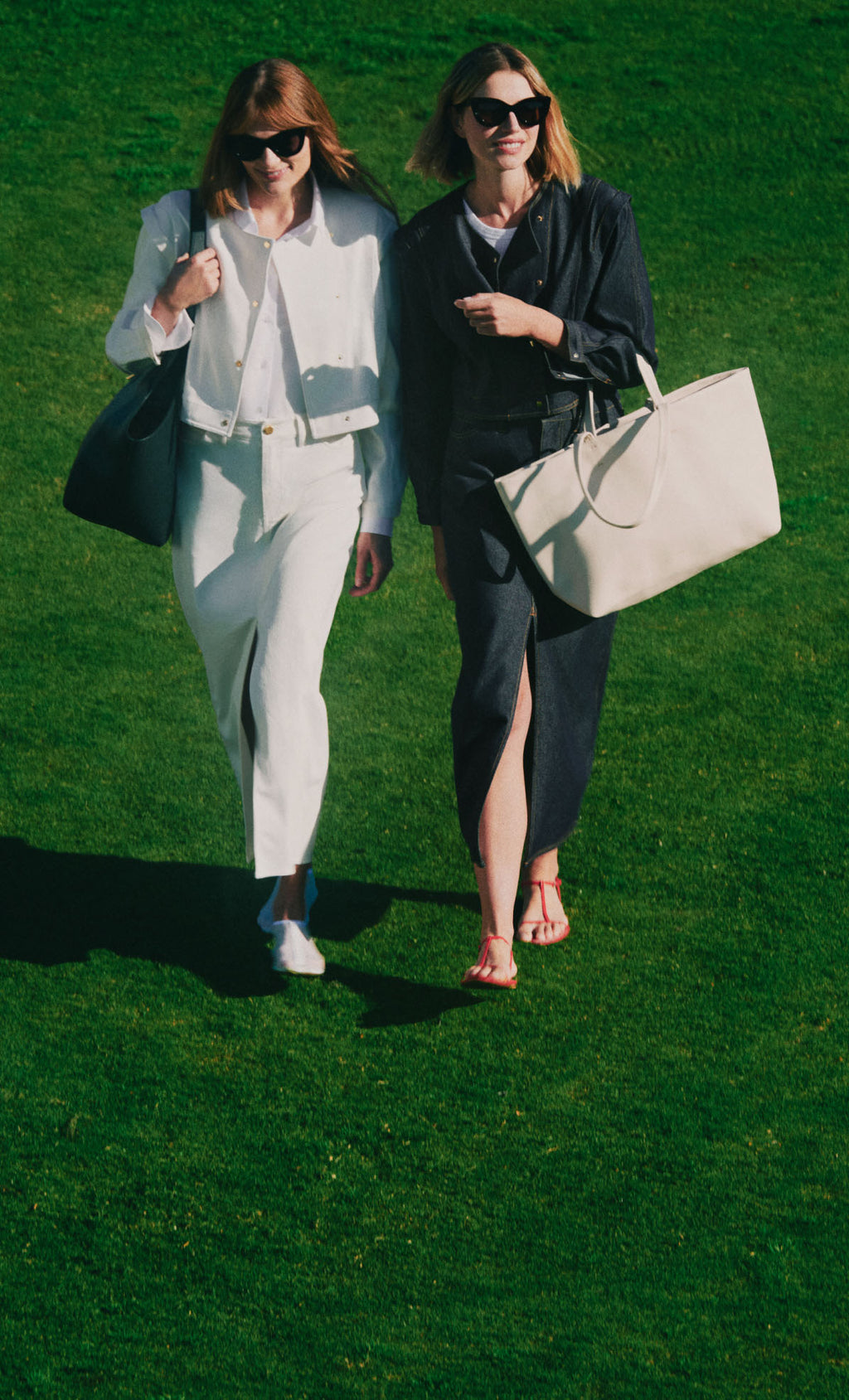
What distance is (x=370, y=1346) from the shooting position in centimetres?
360

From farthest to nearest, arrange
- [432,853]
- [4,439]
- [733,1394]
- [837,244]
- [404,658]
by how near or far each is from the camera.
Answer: [837,244] → [4,439] → [404,658] → [432,853] → [733,1394]

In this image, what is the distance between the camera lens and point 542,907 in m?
4.96

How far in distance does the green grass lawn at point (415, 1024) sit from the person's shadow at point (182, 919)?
0.04 ft

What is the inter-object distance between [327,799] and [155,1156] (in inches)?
72.3

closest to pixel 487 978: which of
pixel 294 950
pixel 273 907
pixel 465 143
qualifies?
pixel 294 950

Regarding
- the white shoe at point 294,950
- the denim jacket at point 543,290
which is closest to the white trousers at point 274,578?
the white shoe at point 294,950

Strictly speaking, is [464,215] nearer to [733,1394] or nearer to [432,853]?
[432,853]

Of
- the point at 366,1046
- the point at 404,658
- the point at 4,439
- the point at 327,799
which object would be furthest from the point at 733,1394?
the point at 4,439

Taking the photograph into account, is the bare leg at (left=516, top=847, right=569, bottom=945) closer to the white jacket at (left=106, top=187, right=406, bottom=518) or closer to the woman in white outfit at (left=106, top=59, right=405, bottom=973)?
the woman in white outfit at (left=106, top=59, right=405, bottom=973)

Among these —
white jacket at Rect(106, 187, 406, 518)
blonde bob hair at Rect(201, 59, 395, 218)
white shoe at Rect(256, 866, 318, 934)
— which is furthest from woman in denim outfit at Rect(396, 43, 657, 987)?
white shoe at Rect(256, 866, 318, 934)

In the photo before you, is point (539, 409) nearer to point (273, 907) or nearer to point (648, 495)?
point (648, 495)

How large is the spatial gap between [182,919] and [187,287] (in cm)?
184

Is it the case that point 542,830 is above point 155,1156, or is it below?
above

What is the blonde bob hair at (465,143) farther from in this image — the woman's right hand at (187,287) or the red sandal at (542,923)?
the red sandal at (542,923)
